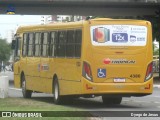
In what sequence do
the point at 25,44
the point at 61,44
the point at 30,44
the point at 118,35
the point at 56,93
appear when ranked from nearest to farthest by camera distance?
the point at 118,35 < the point at 61,44 < the point at 56,93 < the point at 30,44 < the point at 25,44

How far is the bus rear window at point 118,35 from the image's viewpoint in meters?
20.1

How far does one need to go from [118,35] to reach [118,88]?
1789 mm

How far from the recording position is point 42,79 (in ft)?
78.0

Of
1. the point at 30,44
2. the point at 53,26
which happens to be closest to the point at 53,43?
the point at 53,26

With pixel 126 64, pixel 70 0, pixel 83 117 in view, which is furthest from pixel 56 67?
pixel 70 0

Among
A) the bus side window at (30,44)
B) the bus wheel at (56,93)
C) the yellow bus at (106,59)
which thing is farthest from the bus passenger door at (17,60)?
the yellow bus at (106,59)

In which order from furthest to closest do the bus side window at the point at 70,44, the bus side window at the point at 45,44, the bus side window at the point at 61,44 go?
the bus side window at the point at 45,44
the bus side window at the point at 61,44
the bus side window at the point at 70,44

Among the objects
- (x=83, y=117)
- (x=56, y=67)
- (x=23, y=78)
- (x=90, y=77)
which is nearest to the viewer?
(x=83, y=117)

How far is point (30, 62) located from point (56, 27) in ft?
10.9

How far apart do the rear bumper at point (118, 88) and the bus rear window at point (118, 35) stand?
4.43ft

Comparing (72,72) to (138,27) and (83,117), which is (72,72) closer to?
(138,27)

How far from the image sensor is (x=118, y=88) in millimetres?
20047

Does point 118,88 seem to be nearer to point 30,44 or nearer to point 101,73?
point 101,73

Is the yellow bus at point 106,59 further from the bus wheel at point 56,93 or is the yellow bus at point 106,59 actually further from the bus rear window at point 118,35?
the bus wheel at point 56,93
